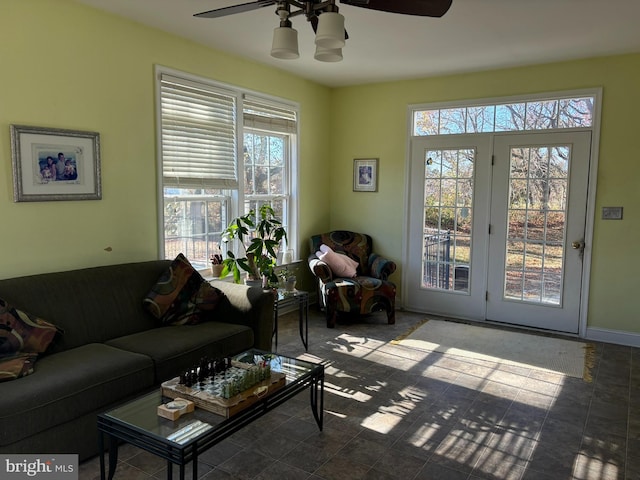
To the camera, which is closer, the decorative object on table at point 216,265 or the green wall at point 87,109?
the green wall at point 87,109

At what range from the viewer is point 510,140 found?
482 cm

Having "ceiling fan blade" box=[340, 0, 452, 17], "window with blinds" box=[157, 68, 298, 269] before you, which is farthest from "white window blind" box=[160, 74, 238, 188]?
"ceiling fan blade" box=[340, 0, 452, 17]

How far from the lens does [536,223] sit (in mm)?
4793

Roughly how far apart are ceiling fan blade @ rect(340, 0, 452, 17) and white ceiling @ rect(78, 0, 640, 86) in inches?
37.1

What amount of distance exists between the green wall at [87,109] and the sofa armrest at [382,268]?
2409 millimetres

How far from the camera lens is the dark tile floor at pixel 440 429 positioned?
2457 millimetres

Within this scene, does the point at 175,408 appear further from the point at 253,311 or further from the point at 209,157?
the point at 209,157

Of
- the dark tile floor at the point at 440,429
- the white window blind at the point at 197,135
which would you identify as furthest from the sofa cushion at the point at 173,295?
the dark tile floor at the point at 440,429

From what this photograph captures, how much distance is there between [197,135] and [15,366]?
2344mm

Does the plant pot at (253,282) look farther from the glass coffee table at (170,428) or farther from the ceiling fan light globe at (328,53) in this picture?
the ceiling fan light globe at (328,53)

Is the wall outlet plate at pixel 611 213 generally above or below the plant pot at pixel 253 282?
above

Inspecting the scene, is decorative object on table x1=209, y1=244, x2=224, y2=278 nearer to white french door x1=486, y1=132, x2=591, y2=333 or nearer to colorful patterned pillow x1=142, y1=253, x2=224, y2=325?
colorful patterned pillow x1=142, y1=253, x2=224, y2=325

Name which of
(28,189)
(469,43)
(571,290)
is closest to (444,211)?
(571,290)

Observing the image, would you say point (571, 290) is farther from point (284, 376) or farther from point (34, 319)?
point (34, 319)
